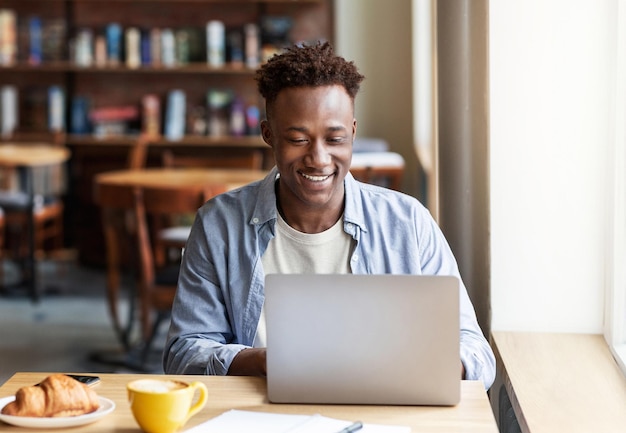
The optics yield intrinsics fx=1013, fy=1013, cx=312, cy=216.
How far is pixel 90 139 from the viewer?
272 inches

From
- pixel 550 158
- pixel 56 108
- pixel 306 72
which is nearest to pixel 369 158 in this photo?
pixel 550 158

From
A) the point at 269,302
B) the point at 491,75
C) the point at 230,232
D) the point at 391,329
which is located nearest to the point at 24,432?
the point at 269,302

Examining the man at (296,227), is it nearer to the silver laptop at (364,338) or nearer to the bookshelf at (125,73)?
the silver laptop at (364,338)

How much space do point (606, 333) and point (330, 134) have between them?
83 centimetres

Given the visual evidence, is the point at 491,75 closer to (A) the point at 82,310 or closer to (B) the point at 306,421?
(B) the point at 306,421

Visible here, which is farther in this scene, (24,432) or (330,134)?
(330,134)

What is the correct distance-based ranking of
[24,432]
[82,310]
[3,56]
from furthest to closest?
[3,56] < [82,310] < [24,432]

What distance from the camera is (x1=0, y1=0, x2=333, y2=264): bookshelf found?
6.83m

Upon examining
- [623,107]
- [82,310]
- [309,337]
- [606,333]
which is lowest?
[82,310]

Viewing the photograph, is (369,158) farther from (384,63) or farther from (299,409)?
(299,409)

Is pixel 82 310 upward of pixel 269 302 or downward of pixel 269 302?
downward

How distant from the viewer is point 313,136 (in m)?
1.86

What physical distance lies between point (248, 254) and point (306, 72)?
0.37m

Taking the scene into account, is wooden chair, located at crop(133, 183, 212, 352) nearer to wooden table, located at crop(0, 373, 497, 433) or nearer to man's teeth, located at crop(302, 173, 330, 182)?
man's teeth, located at crop(302, 173, 330, 182)
